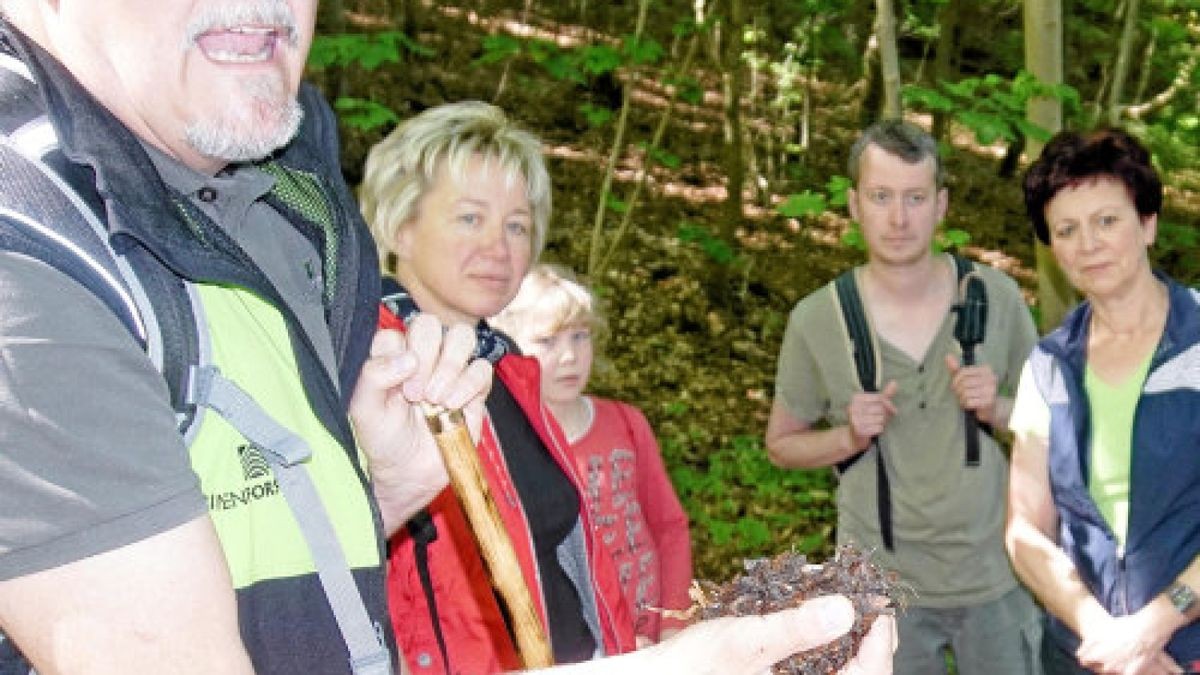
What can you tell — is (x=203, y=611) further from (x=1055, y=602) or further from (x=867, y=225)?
(x=867, y=225)

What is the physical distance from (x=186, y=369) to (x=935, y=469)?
3.38 m

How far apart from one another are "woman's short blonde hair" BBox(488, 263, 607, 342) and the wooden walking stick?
1981mm

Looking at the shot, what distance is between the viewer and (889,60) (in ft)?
19.4

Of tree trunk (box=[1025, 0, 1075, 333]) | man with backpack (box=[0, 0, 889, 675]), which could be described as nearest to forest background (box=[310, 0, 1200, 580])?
tree trunk (box=[1025, 0, 1075, 333])

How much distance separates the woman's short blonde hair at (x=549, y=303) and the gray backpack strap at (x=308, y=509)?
2392 mm

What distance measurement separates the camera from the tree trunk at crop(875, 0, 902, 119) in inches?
230

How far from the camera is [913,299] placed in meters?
4.27

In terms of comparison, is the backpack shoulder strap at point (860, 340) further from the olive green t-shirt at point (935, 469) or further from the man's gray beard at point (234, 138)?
the man's gray beard at point (234, 138)

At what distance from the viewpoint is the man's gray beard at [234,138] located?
4.83 ft

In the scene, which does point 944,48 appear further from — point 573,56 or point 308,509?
point 308,509

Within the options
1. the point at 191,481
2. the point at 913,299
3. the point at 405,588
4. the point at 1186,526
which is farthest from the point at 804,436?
the point at 191,481

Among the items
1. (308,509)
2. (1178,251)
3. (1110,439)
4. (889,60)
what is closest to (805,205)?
(889,60)

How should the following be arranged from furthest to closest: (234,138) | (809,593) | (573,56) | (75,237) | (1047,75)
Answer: (573,56)
(1047,75)
(809,593)
(234,138)
(75,237)

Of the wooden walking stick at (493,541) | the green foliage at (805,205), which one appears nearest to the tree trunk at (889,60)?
the green foliage at (805,205)
